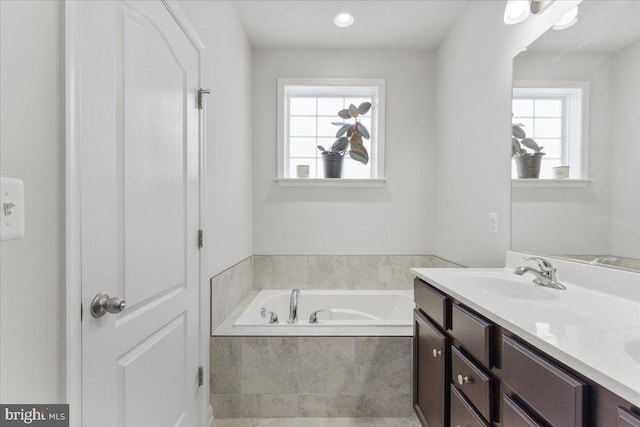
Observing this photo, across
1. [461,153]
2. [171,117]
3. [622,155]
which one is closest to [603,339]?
[622,155]

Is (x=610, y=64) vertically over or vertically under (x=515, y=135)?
over

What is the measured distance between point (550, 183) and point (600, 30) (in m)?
0.62

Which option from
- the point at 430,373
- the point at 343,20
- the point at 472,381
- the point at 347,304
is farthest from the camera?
the point at 347,304

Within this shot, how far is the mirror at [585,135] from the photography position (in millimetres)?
1065

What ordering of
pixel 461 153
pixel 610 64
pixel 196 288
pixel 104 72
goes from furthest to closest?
1. pixel 461 153
2. pixel 196 288
3. pixel 610 64
4. pixel 104 72

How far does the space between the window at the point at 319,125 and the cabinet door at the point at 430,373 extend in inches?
60.3

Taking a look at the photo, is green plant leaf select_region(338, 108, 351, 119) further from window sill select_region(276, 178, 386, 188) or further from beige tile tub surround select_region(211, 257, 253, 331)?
beige tile tub surround select_region(211, 257, 253, 331)

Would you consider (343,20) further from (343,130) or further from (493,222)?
(493,222)

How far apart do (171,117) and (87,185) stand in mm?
589

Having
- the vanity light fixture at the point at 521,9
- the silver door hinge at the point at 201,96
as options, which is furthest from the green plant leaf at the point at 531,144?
the silver door hinge at the point at 201,96

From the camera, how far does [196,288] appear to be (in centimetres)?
153

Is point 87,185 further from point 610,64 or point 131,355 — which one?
point 610,64

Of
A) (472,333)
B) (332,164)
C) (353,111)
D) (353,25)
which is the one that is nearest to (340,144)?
(332,164)

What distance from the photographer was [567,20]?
1.34 meters
